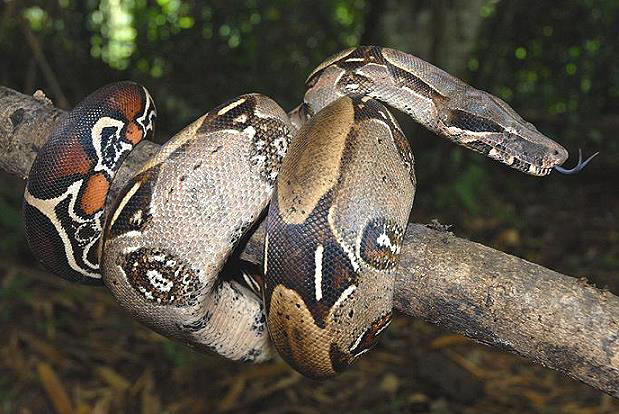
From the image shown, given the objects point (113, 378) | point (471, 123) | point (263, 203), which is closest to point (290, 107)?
point (113, 378)

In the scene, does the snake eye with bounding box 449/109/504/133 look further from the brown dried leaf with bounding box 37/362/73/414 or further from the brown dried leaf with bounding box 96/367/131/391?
the brown dried leaf with bounding box 37/362/73/414

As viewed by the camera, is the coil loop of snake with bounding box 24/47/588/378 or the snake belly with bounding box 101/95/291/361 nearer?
the coil loop of snake with bounding box 24/47/588/378

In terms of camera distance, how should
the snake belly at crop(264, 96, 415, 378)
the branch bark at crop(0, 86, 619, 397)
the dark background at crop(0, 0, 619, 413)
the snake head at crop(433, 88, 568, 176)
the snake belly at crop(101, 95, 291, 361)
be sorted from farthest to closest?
the dark background at crop(0, 0, 619, 413), the snake head at crop(433, 88, 568, 176), the snake belly at crop(101, 95, 291, 361), the snake belly at crop(264, 96, 415, 378), the branch bark at crop(0, 86, 619, 397)

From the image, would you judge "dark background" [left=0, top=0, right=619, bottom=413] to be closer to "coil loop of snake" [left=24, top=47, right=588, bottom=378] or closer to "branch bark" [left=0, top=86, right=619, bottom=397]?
"coil loop of snake" [left=24, top=47, right=588, bottom=378]

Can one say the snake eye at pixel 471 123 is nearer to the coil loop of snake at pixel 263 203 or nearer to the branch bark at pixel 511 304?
the coil loop of snake at pixel 263 203

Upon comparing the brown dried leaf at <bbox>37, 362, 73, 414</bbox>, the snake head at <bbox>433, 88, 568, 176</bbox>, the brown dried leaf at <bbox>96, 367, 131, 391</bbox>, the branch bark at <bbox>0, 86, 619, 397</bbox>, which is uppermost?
the snake head at <bbox>433, 88, 568, 176</bbox>

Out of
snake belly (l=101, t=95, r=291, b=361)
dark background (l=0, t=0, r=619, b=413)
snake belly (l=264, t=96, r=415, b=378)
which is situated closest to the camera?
snake belly (l=264, t=96, r=415, b=378)

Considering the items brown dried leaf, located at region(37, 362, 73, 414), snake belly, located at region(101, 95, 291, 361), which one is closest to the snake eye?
snake belly, located at region(101, 95, 291, 361)

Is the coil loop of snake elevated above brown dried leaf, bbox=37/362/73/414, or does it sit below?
above

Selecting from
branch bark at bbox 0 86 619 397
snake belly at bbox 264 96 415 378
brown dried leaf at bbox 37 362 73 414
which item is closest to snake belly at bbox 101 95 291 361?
snake belly at bbox 264 96 415 378
